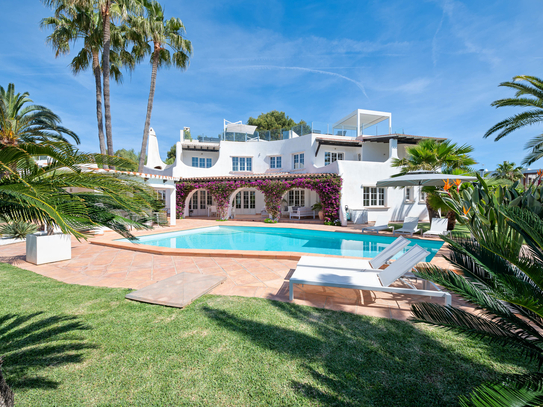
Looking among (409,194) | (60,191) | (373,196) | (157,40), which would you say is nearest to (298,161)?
(373,196)

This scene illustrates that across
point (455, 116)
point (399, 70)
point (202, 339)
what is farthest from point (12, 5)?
point (455, 116)

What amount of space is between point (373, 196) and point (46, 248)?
17393mm

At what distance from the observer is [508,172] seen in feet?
88.1

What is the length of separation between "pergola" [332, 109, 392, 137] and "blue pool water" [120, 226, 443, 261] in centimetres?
1167

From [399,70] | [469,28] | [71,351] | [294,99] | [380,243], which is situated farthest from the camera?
[294,99]

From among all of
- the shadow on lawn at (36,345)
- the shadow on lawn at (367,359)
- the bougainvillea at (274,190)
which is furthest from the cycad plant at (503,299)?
the bougainvillea at (274,190)

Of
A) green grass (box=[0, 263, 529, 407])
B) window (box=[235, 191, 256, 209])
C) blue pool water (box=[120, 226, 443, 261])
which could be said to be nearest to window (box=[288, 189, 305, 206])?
window (box=[235, 191, 256, 209])

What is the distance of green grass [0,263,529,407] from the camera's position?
89.4 inches

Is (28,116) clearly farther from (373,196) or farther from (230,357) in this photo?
(373,196)

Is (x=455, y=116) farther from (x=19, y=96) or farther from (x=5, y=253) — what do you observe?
(x=19, y=96)

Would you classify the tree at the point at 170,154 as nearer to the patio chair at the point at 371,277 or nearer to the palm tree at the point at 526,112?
the palm tree at the point at 526,112

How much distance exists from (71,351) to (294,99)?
31729 mm

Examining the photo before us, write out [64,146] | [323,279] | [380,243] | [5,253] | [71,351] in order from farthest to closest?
1. [380,243]
2. [5,253]
3. [323,279]
4. [71,351]
5. [64,146]

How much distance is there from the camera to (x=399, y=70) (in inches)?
579
